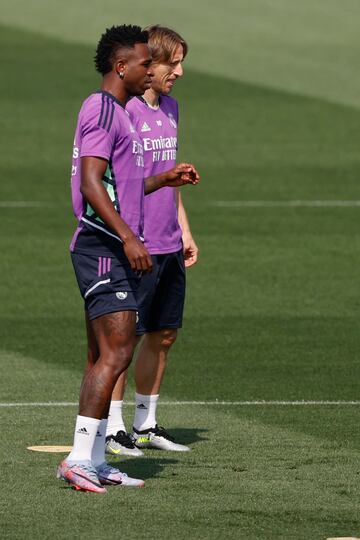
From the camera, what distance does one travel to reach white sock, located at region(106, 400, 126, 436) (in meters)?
10.3

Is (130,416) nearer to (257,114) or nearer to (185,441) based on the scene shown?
(185,441)

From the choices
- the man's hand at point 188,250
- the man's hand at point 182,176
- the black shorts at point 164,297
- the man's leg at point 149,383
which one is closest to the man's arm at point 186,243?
the man's hand at point 188,250

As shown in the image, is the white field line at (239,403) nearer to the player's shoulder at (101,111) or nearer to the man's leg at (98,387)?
the man's leg at (98,387)

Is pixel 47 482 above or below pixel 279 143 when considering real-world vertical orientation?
below

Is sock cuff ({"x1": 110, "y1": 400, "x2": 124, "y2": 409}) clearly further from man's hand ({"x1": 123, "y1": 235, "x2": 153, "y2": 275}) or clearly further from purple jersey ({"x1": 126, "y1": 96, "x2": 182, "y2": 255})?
man's hand ({"x1": 123, "y1": 235, "x2": 153, "y2": 275})

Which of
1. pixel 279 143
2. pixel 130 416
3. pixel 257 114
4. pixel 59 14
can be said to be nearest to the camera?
pixel 130 416

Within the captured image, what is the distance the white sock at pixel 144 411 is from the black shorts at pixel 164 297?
40cm

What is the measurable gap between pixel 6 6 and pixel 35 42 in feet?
15.1

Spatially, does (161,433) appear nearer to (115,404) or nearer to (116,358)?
(115,404)

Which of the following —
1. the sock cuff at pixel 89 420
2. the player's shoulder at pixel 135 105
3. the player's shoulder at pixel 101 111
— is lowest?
the sock cuff at pixel 89 420

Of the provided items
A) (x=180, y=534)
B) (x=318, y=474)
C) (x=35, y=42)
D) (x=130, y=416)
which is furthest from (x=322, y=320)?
(x=35, y=42)

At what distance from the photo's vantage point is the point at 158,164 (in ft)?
33.9

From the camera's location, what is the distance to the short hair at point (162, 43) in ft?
33.6

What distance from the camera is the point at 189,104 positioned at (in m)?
32.4
